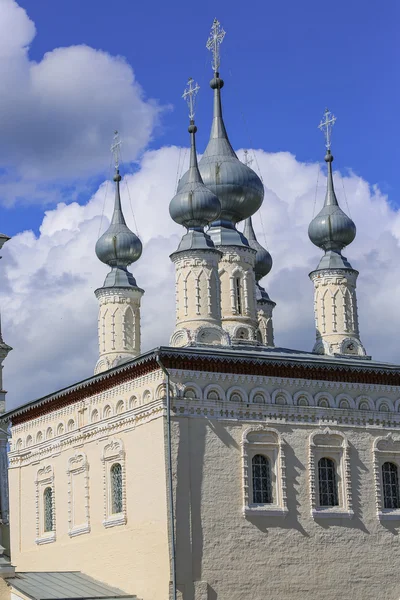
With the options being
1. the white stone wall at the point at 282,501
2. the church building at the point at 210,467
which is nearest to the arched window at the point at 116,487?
the church building at the point at 210,467

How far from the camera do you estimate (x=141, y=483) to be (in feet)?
76.4

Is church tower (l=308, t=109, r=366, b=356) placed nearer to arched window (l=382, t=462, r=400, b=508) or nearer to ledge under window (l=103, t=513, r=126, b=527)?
arched window (l=382, t=462, r=400, b=508)

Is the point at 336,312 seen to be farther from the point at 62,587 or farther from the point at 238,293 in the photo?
the point at 62,587

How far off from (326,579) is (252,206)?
8.99 metres

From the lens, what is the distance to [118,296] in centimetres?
3084

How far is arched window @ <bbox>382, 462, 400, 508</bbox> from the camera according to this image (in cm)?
2491

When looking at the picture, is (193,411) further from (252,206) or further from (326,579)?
(252,206)

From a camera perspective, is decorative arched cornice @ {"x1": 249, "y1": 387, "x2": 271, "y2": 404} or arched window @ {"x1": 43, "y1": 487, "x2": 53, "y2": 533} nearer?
decorative arched cornice @ {"x1": 249, "y1": 387, "x2": 271, "y2": 404}

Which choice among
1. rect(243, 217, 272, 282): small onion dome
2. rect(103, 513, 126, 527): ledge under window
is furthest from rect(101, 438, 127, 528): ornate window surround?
rect(243, 217, 272, 282): small onion dome

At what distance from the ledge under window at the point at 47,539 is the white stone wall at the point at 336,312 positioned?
7469mm

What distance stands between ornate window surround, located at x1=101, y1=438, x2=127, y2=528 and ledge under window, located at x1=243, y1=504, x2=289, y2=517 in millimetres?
2362

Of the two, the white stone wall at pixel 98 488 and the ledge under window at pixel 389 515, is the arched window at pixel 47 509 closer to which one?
the white stone wall at pixel 98 488

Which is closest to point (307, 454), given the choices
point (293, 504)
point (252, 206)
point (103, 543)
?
point (293, 504)

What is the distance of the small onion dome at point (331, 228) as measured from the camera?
29922 mm
